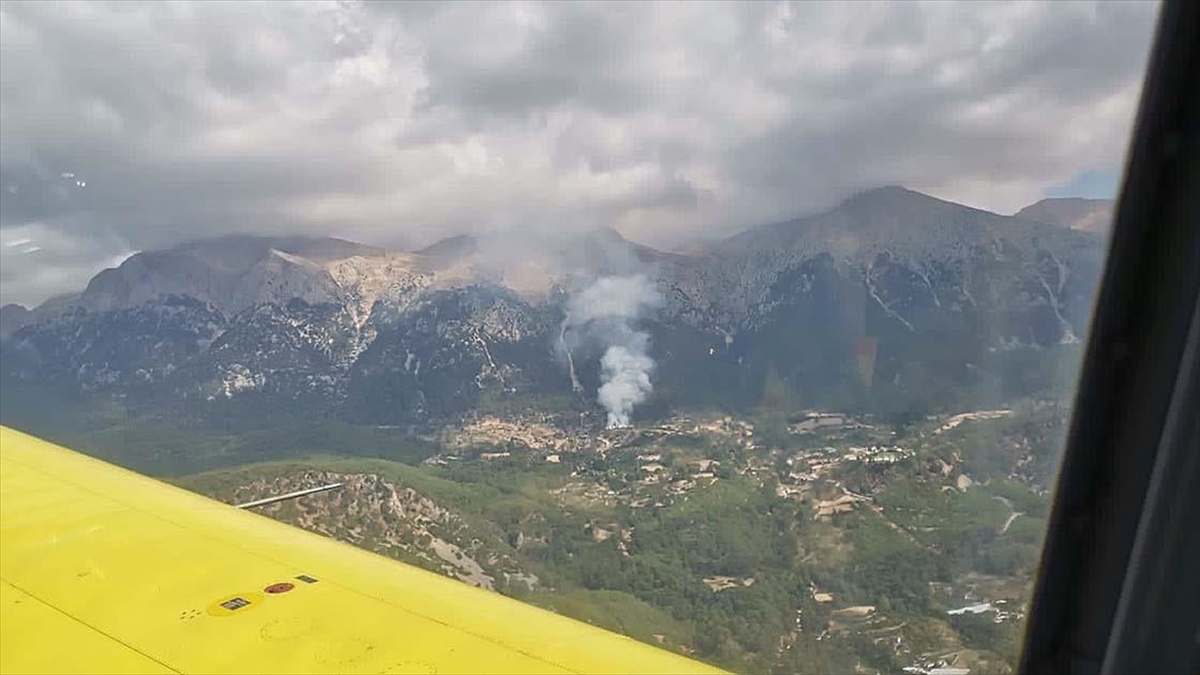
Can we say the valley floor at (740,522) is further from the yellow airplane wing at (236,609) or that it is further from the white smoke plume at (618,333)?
the white smoke plume at (618,333)

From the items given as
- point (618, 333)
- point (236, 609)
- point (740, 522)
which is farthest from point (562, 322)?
point (236, 609)

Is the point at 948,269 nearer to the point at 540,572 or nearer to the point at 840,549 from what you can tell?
the point at 840,549

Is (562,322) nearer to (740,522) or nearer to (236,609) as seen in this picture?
(740,522)

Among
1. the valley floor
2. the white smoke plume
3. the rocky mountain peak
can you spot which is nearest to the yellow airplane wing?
the valley floor

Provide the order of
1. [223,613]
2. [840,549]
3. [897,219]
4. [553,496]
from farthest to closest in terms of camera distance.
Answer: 1. [553,496]
2. [840,549]
3. [897,219]
4. [223,613]

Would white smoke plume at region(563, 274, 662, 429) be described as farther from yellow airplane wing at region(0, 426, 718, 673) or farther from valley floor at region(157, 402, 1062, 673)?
yellow airplane wing at region(0, 426, 718, 673)

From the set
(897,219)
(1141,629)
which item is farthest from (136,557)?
(897,219)
